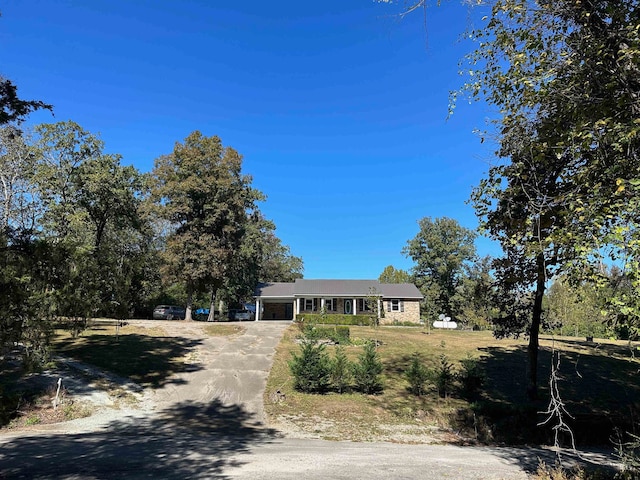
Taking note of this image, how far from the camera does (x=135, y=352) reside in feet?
63.4

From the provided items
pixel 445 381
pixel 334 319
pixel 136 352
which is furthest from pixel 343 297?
pixel 445 381

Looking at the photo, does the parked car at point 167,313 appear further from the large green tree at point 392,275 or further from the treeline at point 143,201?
the large green tree at point 392,275

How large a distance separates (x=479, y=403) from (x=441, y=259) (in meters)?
38.0

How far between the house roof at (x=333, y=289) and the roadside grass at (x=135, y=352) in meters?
17.9

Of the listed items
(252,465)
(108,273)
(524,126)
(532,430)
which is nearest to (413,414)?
(532,430)

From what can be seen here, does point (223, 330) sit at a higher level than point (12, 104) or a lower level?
lower

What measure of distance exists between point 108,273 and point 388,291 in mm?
32419

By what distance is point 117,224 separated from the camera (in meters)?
35.0

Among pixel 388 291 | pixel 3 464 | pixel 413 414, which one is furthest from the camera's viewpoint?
pixel 388 291

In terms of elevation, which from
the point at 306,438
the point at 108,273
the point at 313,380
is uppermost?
the point at 108,273

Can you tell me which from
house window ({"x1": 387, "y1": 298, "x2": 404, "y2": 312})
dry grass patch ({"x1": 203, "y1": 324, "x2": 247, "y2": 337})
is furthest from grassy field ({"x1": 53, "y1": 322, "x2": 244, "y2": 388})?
house window ({"x1": 387, "y1": 298, "x2": 404, "y2": 312})

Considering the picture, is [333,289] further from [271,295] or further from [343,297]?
[271,295]

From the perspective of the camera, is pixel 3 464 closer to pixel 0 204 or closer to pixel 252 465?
pixel 252 465

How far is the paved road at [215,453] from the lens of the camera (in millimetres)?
6633
